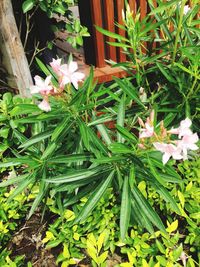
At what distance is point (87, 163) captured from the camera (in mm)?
2189

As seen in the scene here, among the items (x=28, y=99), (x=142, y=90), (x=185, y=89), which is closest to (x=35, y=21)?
(x=28, y=99)

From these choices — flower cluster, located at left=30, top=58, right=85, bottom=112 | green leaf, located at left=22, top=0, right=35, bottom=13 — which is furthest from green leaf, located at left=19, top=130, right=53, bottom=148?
Answer: green leaf, located at left=22, top=0, right=35, bottom=13

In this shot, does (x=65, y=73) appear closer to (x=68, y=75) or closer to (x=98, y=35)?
(x=68, y=75)

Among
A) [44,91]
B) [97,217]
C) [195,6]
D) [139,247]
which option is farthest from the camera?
[195,6]

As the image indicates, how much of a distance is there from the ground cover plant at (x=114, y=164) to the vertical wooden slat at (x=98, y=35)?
2.57 ft

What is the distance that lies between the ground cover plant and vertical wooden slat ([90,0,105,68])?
78 cm

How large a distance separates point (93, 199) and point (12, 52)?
1.34 m

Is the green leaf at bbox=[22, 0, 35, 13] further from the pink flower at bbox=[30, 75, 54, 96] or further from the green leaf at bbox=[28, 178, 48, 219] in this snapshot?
the green leaf at bbox=[28, 178, 48, 219]

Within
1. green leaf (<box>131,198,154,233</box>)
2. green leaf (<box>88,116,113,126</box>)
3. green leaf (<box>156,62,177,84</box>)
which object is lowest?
green leaf (<box>131,198,154,233</box>)

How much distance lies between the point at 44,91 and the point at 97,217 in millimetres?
925

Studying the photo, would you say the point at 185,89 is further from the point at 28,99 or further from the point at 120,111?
the point at 28,99

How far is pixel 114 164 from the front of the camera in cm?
181

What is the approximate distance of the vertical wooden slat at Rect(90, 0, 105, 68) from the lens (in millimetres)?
2982

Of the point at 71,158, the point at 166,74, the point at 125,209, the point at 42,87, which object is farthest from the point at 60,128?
the point at 166,74
